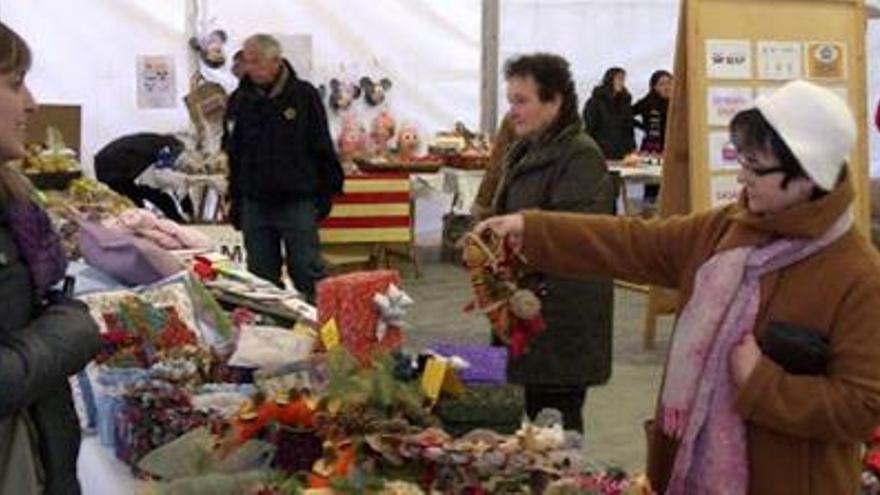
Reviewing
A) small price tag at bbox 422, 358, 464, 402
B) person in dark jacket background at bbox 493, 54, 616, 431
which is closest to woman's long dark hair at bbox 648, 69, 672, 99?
person in dark jacket background at bbox 493, 54, 616, 431

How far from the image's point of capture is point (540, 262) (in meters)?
2.58

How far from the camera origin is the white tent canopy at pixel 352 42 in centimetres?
881

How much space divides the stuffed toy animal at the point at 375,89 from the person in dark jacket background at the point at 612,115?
5.43 ft

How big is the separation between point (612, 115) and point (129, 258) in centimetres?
705

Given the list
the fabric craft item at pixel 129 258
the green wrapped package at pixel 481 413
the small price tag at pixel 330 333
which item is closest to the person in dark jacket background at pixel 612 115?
the fabric craft item at pixel 129 258

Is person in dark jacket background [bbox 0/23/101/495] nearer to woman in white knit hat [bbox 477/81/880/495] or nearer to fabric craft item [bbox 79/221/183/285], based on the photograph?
woman in white knit hat [bbox 477/81/880/495]

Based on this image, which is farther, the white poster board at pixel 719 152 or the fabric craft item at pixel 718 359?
the white poster board at pixel 719 152

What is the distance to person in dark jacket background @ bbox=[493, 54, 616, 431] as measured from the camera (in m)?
3.40

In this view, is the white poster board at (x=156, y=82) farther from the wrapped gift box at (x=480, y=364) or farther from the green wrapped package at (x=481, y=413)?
the green wrapped package at (x=481, y=413)

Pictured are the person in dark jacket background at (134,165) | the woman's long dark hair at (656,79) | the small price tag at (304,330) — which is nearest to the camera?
the small price tag at (304,330)

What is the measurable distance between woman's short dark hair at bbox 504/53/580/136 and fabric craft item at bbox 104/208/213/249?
1.19m

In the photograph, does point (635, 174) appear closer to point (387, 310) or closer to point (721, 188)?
point (721, 188)

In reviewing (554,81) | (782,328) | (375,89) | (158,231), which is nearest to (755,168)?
(782,328)

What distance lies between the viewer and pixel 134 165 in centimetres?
805
